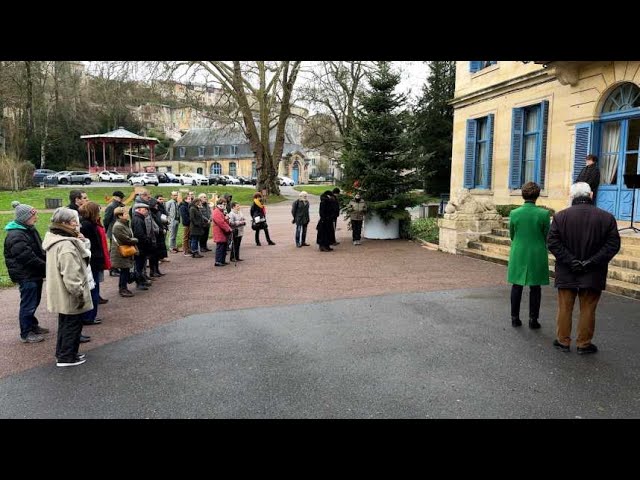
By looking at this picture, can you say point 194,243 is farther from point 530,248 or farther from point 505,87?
point 505,87

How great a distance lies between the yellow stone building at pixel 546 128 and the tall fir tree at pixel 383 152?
320 cm

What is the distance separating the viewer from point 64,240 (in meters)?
5.65

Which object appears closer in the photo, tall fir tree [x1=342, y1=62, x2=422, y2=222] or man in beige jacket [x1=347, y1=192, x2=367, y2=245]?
man in beige jacket [x1=347, y1=192, x2=367, y2=245]

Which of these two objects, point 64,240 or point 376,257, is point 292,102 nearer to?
point 376,257

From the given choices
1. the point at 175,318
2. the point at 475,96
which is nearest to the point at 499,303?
the point at 175,318

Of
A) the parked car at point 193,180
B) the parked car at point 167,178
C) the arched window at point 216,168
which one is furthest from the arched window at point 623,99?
the arched window at point 216,168

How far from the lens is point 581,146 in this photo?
43.1 ft

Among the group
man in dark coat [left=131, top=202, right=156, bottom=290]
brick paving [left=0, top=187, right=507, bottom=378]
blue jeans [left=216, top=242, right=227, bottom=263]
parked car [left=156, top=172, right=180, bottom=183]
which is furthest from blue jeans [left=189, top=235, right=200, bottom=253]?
parked car [left=156, top=172, right=180, bottom=183]

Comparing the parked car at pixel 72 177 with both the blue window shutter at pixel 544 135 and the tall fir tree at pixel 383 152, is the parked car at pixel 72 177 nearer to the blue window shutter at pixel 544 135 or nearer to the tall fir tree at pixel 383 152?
the tall fir tree at pixel 383 152

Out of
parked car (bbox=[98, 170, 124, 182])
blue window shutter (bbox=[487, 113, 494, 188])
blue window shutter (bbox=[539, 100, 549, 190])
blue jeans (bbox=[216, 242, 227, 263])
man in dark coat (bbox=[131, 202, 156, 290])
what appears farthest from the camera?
parked car (bbox=[98, 170, 124, 182])

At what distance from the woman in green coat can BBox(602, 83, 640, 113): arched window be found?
24.6ft

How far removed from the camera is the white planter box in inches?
650

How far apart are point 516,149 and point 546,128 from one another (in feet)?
4.91

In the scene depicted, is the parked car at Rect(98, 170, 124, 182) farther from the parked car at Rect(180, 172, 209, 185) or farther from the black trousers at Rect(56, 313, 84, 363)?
the black trousers at Rect(56, 313, 84, 363)
